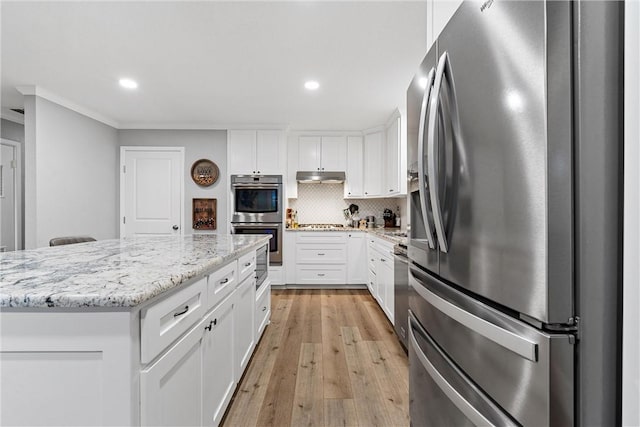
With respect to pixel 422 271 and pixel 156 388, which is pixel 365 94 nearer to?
pixel 422 271

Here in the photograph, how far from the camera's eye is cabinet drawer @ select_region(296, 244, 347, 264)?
14.8 feet

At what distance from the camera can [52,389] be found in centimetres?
77

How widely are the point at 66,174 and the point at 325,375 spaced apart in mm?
3902

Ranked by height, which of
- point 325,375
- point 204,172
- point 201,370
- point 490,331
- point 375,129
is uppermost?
point 375,129

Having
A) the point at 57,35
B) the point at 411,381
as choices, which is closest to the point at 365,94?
the point at 57,35

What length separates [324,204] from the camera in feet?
17.1

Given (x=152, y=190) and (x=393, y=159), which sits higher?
(x=393, y=159)

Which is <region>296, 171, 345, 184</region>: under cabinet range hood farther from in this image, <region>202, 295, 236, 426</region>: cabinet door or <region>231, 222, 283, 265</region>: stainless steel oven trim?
<region>202, 295, 236, 426</region>: cabinet door

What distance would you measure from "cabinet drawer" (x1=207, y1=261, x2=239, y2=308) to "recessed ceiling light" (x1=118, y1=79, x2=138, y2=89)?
255 centimetres

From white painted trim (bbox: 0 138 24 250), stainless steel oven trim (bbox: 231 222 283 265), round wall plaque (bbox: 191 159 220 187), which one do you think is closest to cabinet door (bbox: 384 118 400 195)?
stainless steel oven trim (bbox: 231 222 283 265)

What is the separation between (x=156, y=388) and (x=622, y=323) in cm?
110

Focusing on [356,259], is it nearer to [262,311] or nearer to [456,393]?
[262,311]

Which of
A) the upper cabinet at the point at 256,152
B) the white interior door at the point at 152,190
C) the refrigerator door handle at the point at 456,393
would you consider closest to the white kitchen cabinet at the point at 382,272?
the refrigerator door handle at the point at 456,393

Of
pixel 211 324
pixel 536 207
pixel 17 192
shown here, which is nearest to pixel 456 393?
pixel 536 207
